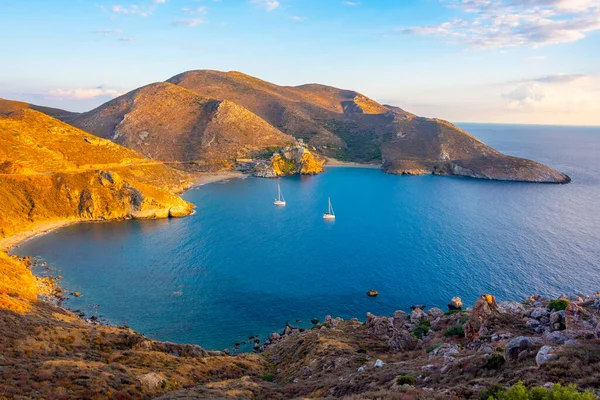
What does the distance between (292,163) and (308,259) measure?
353 ft

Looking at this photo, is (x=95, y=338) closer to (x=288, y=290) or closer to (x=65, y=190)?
(x=288, y=290)

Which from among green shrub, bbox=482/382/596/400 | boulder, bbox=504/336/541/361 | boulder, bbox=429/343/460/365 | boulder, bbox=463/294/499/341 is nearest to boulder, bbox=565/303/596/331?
boulder, bbox=463/294/499/341

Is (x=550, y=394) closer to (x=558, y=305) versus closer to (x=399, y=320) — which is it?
(x=558, y=305)

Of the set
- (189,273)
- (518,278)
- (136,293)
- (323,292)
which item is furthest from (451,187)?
(136,293)

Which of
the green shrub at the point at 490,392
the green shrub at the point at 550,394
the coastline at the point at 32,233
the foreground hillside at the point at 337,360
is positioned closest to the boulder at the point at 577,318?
the foreground hillside at the point at 337,360

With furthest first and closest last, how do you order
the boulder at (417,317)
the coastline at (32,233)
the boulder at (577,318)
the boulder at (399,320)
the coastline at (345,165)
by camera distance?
the coastline at (345,165)
the coastline at (32,233)
the boulder at (417,317)
the boulder at (399,320)
the boulder at (577,318)

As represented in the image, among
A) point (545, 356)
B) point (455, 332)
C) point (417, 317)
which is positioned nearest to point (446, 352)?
point (545, 356)

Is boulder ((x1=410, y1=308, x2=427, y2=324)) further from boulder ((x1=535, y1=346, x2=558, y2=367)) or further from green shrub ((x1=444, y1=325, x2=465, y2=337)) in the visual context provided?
boulder ((x1=535, y1=346, x2=558, y2=367))

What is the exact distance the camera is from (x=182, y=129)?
183 metres

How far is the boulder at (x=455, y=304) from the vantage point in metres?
49.8

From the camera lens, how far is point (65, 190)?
85188mm

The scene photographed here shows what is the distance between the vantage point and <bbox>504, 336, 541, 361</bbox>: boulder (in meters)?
18.9

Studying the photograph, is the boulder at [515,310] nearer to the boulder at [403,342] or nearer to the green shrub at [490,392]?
the boulder at [403,342]

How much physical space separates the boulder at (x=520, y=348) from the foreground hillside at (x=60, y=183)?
84971 millimetres
